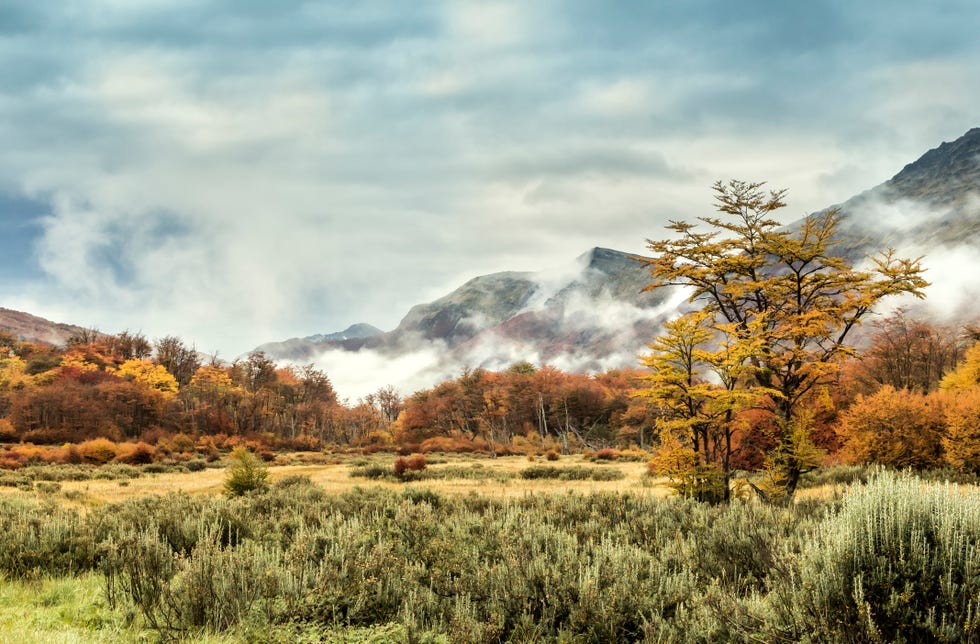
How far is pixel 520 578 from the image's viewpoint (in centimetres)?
545

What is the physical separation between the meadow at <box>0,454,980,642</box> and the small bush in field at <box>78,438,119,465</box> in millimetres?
28114

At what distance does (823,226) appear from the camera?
17016 mm

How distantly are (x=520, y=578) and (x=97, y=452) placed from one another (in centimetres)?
3807

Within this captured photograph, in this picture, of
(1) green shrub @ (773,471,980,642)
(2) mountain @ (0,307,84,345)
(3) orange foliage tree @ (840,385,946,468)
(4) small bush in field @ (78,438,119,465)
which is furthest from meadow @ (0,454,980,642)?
(2) mountain @ (0,307,84,345)

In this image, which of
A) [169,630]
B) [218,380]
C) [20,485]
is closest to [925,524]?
[169,630]

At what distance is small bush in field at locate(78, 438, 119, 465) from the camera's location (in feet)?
107

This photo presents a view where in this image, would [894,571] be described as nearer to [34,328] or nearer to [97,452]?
[97,452]

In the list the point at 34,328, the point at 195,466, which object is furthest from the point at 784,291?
the point at 34,328

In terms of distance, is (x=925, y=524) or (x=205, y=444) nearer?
(x=925, y=524)

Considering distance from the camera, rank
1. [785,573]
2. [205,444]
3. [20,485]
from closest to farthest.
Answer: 1. [785,573]
2. [20,485]
3. [205,444]

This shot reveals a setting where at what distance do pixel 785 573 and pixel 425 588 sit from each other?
3.62m

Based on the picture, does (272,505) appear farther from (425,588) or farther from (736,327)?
(736,327)

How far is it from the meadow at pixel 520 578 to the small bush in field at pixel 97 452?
28.1m

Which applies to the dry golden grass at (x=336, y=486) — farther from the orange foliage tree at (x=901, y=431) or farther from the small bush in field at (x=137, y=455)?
the orange foliage tree at (x=901, y=431)
